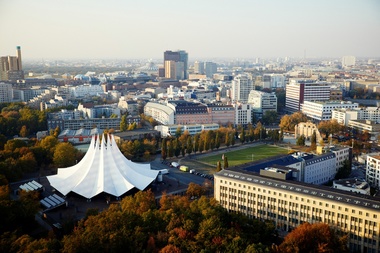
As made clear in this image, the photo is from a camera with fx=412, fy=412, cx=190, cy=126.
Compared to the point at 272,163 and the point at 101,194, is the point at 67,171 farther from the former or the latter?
the point at 272,163

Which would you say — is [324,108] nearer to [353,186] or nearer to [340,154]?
[340,154]

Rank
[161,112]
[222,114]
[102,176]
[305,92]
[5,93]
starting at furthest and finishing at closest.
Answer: [5,93], [305,92], [161,112], [222,114], [102,176]

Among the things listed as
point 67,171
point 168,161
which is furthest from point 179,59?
point 67,171

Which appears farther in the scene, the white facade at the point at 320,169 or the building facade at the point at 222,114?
the building facade at the point at 222,114

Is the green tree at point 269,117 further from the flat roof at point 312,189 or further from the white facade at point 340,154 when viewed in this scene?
the flat roof at point 312,189

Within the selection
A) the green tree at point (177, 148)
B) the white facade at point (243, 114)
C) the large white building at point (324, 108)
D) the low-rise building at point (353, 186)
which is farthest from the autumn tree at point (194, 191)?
the large white building at point (324, 108)

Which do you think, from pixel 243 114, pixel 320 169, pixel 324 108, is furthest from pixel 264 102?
pixel 320 169

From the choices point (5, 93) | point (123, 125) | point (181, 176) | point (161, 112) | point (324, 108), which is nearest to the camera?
point (181, 176)
